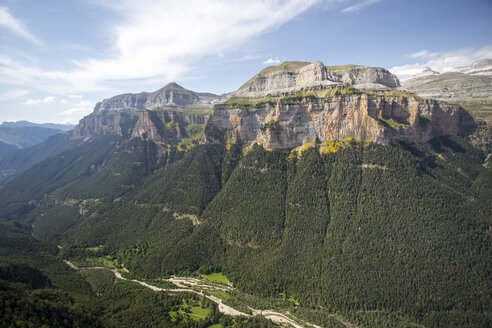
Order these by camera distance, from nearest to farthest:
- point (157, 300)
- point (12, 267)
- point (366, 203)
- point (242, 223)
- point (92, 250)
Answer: point (12, 267) < point (157, 300) < point (366, 203) < point (242, 223) < point (92, 250)

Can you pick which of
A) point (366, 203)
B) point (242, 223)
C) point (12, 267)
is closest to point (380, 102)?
point (366, 203)

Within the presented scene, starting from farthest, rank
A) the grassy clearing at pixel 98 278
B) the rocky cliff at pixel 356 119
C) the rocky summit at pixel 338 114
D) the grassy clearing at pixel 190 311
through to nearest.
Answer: the rocky summit at pixel 338 114
the rocky cliff at pixel 356 119
the grassy clearing at pixel 98 278
the grassy clearing at pixel 190 311

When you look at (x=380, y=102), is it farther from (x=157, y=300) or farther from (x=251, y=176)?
(x=157, y=300)

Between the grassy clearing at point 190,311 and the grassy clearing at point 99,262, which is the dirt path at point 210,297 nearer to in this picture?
the grassy clearing at point 99,262

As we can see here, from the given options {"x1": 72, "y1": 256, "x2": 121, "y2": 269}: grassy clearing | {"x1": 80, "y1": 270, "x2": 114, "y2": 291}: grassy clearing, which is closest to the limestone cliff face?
{"x1": 72, "y1": 256, "x2": 121, "y2": 269}: grassy clearing

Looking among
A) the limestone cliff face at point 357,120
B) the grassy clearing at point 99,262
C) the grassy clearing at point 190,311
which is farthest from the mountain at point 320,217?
the grassy clearing at point 190,311

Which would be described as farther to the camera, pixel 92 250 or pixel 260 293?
pixel 92 250

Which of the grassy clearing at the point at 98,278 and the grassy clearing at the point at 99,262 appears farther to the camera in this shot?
the grassy clearing at the point at 99,262
